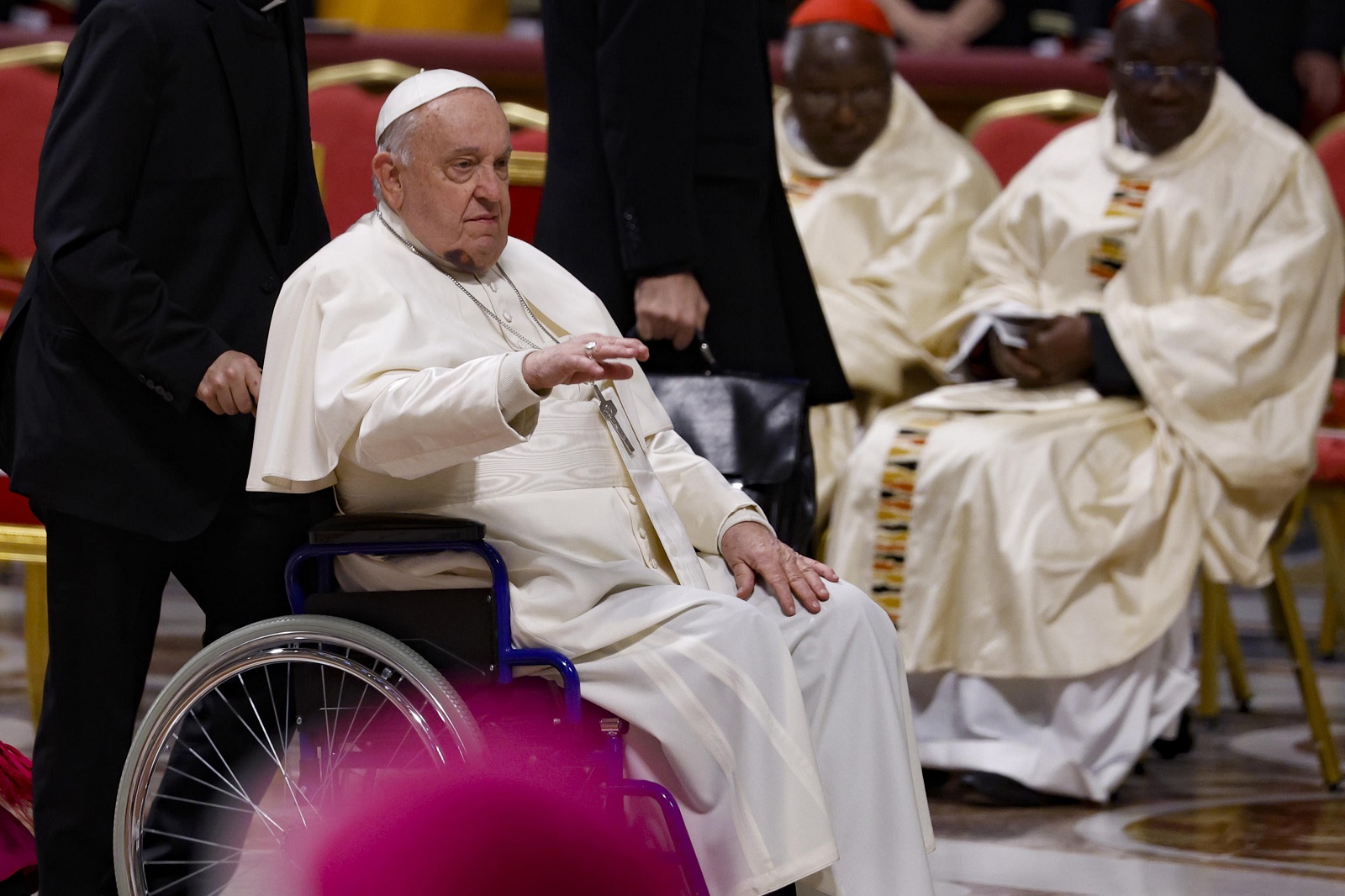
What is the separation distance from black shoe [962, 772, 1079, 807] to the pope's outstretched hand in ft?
6.55

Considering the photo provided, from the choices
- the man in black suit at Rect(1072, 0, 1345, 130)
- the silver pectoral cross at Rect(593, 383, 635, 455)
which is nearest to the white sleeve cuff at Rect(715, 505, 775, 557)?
the silver pectoral cross at Rect(593, 383, 635, 455)

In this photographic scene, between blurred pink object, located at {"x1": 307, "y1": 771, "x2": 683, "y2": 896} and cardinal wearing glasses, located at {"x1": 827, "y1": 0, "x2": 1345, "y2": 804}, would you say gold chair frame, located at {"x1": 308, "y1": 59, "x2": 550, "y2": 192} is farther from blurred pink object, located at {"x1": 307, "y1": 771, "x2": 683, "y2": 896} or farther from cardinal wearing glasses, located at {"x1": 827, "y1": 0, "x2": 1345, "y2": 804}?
blurred pink object, located at {"x1": 307, "y1": 771, "x2": 683, "y2": 896}

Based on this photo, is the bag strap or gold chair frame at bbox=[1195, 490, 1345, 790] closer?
the bag strap

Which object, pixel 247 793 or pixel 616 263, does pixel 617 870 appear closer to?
pixel 247 793

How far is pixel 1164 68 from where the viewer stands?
14.0 ft

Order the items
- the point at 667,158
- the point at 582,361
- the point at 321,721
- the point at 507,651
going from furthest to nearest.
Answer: the point at 667,158, the point at 321,721, the point at 507,651, the point at 582,361

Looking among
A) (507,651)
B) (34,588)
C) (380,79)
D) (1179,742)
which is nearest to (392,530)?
(507,651)

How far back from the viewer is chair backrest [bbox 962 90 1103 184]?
521 cm

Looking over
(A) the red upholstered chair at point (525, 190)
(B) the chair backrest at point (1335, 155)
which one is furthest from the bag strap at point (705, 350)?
(B) the chair backrest at point (1335, 155)

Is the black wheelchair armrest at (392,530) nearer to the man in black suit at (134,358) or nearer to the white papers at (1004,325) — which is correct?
the man in black suit at (134,358)

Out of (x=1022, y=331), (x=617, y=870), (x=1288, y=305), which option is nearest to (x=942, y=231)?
(x=1022, y=331)

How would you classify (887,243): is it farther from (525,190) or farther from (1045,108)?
(525,190)

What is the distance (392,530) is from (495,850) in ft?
2.74

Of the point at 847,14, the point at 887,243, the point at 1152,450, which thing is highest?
the point at 847,14
